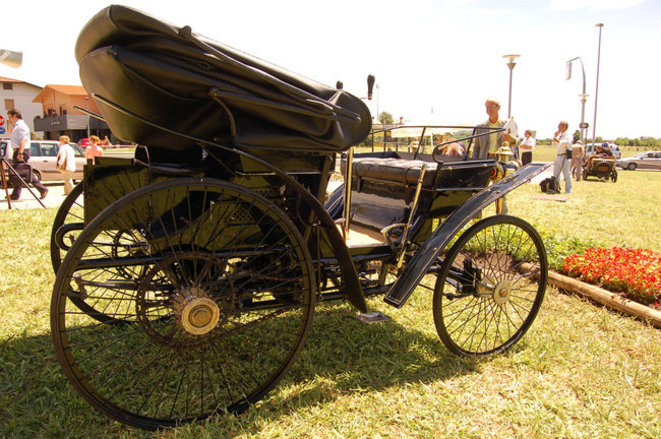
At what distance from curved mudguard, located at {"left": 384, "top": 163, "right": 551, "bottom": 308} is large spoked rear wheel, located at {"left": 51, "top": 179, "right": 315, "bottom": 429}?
0.59m

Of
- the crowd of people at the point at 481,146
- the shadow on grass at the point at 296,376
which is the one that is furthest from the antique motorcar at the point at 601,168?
the shadow on grass at the point at 296,376

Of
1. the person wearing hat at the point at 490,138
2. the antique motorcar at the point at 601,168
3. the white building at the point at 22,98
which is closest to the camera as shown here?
the person wearing hat at the point at 490,138

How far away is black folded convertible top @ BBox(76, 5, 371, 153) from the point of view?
6.19 ft

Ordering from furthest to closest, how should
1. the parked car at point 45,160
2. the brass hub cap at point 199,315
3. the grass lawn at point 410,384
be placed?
the parked car at point 45,160
the grass lawn at point 410,384
the brass hub cap at point 199,315

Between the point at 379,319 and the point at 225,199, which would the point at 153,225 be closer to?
the point at 225,199

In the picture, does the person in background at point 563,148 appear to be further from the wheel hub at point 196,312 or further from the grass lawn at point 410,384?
the wheel hub at point 196,312

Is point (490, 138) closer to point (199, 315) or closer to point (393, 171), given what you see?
point (393, 171)

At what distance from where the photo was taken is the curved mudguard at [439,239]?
2693 millimetres

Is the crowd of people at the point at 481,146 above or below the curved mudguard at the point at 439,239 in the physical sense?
above

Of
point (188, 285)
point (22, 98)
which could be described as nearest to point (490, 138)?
point (188, 285)

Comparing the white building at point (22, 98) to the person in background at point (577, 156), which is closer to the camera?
the person in background at point (577, 156)

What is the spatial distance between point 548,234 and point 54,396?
519 cm

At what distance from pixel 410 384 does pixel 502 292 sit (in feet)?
3.19

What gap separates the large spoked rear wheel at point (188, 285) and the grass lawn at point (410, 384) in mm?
198
